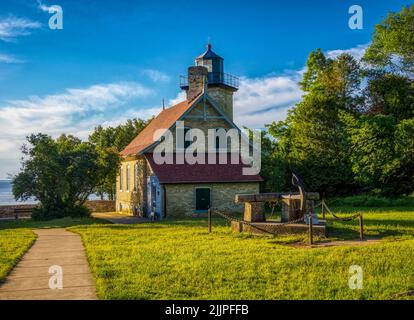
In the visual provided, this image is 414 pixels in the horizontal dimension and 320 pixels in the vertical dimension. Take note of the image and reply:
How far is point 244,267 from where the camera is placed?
973 cm

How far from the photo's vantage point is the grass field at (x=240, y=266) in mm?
7742

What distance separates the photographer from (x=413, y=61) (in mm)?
32562

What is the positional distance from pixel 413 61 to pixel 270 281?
99.0 ft

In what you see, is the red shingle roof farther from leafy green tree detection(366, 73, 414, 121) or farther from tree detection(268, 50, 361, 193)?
leafy green tree detection(366, 73, 414, 121)

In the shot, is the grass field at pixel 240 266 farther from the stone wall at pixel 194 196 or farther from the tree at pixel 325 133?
the tree at pixel 325 133

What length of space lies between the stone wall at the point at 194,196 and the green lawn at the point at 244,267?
34.4ft

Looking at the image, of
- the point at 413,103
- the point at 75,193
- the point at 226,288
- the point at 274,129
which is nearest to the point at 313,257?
the point at 226,288

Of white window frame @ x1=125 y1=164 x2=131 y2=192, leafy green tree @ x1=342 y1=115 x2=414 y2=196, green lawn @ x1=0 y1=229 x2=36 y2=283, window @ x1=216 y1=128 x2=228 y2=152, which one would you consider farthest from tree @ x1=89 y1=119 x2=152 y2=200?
green lawn @ x1=0 y1=229 x2=36 y2=283

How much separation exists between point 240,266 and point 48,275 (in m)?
4.35

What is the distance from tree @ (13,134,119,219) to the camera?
2528 centimetres

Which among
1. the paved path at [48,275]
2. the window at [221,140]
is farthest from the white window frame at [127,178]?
the paved path at [48,275]

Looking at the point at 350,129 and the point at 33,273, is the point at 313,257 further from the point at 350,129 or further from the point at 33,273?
the point at 350,129

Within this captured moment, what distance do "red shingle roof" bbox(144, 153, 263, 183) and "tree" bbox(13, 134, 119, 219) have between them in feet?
12.7

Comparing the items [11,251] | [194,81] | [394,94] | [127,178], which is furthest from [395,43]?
[11,251]
